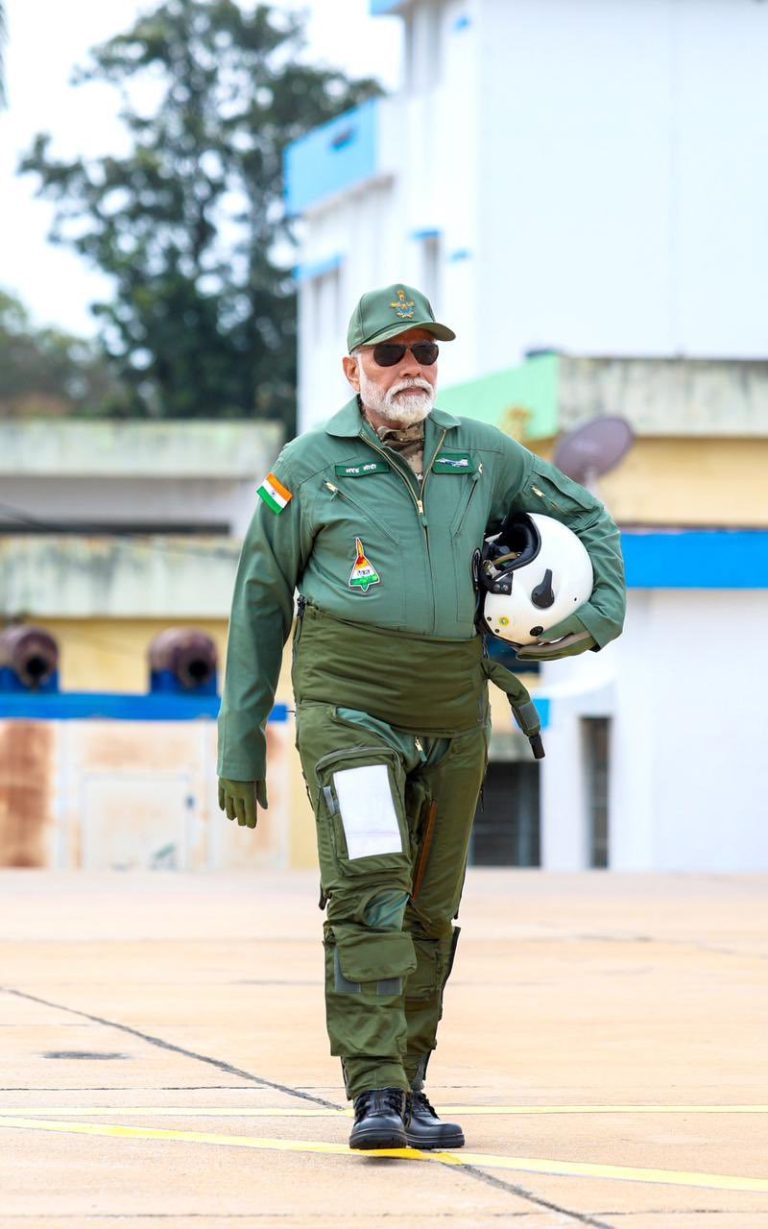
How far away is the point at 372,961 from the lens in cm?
633

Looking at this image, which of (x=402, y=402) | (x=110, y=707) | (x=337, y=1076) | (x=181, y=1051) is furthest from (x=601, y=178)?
(x=402, y=402)

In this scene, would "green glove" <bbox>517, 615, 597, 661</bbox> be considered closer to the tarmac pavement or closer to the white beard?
the white beard

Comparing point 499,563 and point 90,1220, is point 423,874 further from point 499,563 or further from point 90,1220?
point 90,1220

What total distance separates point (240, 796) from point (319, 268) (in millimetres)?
39546

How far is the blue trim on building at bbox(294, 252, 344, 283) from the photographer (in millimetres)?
44625

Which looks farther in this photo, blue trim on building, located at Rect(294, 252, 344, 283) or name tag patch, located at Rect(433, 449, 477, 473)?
blue trim on building, located at Rect(294, 252, 344, 283)

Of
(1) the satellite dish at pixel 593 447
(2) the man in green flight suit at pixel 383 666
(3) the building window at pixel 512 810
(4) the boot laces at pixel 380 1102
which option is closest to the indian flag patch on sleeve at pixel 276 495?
Answer: (2) the man in green flight suit at pixel 383 666

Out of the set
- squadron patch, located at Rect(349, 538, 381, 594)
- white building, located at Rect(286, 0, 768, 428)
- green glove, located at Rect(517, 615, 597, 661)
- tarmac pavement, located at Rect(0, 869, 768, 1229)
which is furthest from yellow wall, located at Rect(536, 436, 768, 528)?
squadron patch, located at Rect(349, 538, 381, 594)

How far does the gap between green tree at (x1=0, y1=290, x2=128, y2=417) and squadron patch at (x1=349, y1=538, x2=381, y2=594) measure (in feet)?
236

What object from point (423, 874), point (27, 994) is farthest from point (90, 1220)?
point (27, 994)

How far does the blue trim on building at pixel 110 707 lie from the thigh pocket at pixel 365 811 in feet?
82.3

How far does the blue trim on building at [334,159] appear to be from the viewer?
135ft

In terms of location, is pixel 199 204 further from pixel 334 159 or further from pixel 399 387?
pixel 399 387

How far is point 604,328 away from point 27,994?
91.0 feet
